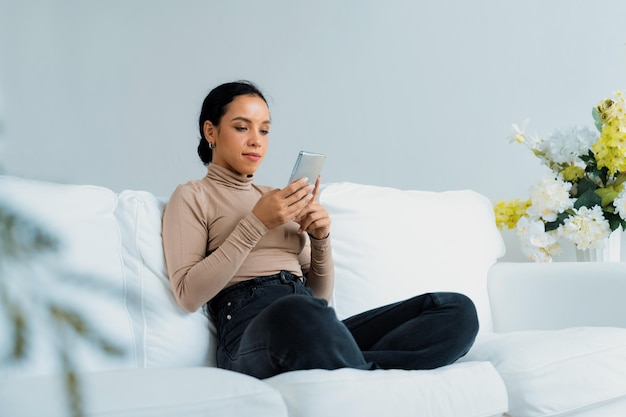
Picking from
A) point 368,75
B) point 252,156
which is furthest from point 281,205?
point 368,75

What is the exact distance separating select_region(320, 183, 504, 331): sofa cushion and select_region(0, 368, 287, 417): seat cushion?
37.2 inches

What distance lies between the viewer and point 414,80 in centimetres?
295

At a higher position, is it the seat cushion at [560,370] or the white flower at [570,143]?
the white flower at [570,143]

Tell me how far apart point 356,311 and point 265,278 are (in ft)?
1.17

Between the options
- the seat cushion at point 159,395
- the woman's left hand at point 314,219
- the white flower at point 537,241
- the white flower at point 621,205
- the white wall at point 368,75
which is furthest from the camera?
the white wall at point 368,75

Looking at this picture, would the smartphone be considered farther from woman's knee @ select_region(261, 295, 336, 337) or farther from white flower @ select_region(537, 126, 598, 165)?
white flower @ select_region(537, 126, 598, 165)

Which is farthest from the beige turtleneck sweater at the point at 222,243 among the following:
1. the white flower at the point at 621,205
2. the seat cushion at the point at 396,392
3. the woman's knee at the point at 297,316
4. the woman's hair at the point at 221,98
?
the white flower at the point at 621,205

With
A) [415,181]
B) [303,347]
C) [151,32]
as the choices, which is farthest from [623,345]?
[151,32]

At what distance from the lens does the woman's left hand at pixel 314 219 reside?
69.6 inches

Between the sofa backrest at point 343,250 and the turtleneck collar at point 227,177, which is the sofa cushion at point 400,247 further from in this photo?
the turtleneck collar at point 227,177

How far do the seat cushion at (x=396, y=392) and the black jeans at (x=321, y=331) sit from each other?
0.06 metres

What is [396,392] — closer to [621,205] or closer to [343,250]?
[343,250]

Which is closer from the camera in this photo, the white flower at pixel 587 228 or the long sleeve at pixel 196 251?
the long sleeve at pixel 196 251

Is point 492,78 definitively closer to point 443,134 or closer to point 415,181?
point 443,134
